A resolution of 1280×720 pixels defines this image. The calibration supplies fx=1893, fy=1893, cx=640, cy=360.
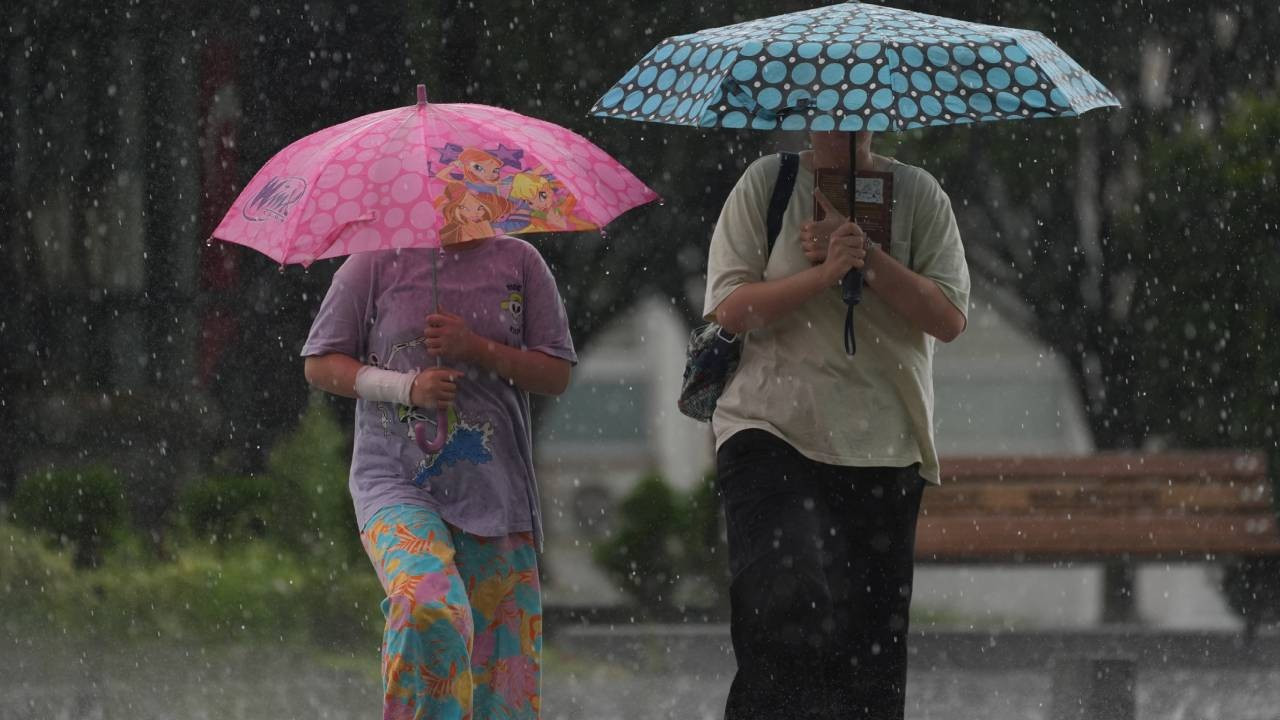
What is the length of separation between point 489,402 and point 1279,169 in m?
5.29

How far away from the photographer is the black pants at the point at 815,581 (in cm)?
461

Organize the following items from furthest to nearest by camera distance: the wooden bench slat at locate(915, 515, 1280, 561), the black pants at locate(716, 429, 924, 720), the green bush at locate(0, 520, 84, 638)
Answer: the green bush at locate(0, 520, 84, 638), the wooden bench slat at locate(915, 515, 1280, 561), the black pants at locate(716, 429, 924, 720)

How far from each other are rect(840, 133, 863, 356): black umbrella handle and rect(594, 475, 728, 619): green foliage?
4060mm

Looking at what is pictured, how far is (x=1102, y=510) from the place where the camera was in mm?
8719

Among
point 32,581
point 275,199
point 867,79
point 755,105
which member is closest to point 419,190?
point 275,199

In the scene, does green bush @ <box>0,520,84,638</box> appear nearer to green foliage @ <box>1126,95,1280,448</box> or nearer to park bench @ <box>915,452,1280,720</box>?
park bench @ <box>915,452,1280,720</box>

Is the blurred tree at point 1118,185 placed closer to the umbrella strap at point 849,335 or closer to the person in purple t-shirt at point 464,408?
the umbrella strap at point 849,335

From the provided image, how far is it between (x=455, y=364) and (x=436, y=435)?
7.3 inches

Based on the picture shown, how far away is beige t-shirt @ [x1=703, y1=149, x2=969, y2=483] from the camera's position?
4.73m

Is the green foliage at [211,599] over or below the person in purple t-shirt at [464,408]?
below

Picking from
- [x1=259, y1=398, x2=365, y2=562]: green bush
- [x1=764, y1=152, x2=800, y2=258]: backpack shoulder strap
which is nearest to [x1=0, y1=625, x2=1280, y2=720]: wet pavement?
[x1=259, y1=398, x2=365, y2=562]: green bush

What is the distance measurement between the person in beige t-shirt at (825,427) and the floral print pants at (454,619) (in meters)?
0.53

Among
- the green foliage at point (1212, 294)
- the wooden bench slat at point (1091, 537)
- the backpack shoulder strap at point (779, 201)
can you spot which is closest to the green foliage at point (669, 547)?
the wooden bench slat at point (1091, 537)

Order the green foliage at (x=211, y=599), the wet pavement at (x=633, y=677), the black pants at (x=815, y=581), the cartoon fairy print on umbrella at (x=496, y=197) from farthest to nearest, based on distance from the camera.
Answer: the green foliage at (x=211, y=599)
the wet pavement at (x=633, y=677)
the black pants at (x=815, y=581)
the cartoon fairy print on umbrella at (x=496, y=197)
